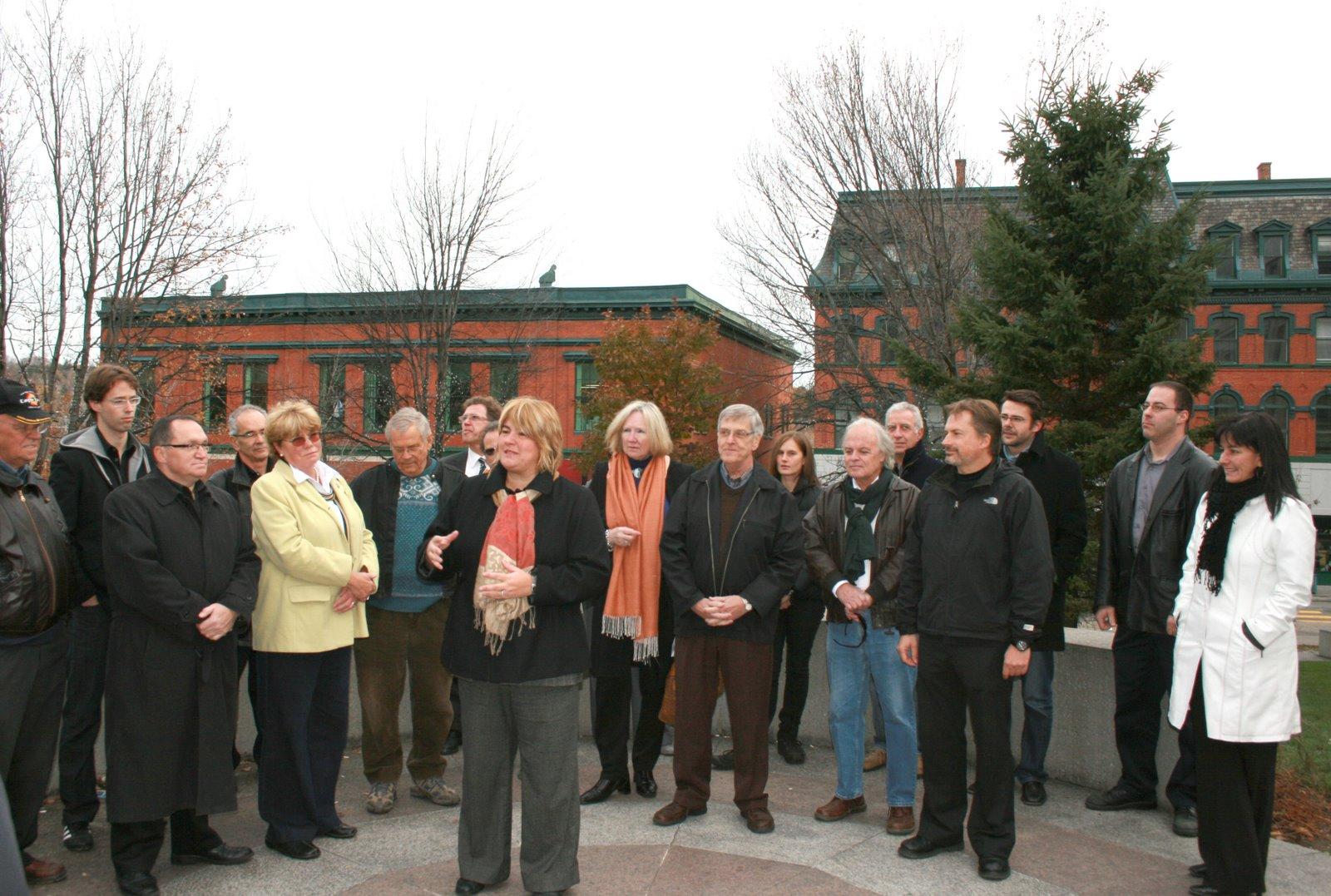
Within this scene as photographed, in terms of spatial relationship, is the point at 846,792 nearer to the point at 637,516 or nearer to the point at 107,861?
the point at 637,516

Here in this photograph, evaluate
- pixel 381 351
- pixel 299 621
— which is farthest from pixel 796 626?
pixel 381 351

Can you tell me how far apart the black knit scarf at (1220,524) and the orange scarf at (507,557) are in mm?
2920

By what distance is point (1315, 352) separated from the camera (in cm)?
4362

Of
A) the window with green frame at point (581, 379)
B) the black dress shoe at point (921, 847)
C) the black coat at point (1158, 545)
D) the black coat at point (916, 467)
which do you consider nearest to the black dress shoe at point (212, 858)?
the black dress shoe at point (921, 847)

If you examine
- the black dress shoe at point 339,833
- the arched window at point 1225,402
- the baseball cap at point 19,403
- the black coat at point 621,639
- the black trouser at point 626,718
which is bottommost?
the black dress shoe at point 339,833

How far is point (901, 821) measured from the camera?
5.13 m

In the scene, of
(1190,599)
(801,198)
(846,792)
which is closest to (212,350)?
(801,198)

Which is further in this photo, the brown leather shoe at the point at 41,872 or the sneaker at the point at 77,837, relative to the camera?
the sneaker at the point at 77,837

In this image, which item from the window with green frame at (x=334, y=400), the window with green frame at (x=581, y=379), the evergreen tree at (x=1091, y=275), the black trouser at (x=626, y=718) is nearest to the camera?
the black trouser at (x=626, y=718)

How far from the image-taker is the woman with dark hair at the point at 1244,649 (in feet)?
13.6

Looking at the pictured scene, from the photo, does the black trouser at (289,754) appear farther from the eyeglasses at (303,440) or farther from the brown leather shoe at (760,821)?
the brown leather shoe at (760,821)

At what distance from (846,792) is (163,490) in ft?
12.2

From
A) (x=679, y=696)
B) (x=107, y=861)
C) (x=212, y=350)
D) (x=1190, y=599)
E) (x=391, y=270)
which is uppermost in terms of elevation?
(x=391, y=270)

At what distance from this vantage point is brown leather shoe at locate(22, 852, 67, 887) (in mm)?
4473
